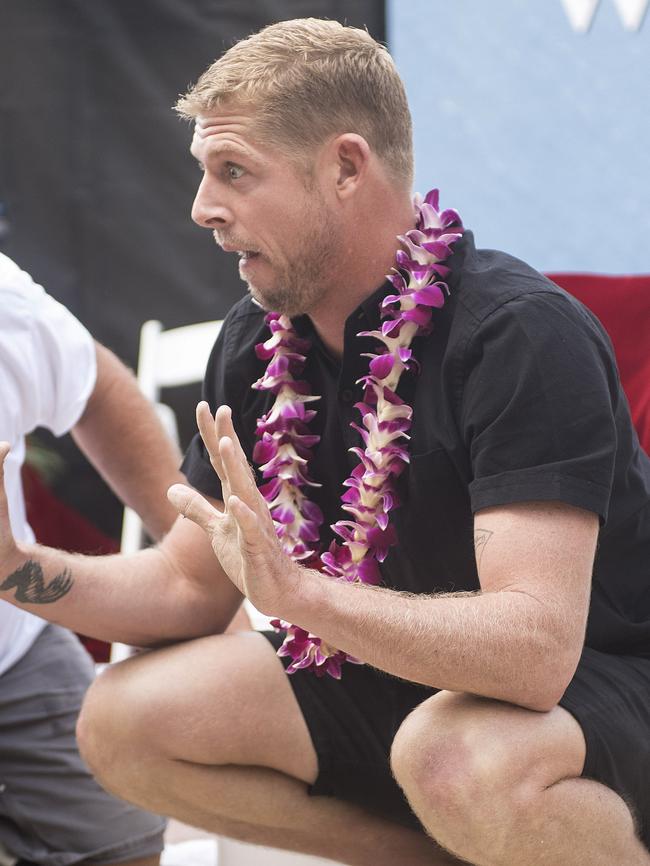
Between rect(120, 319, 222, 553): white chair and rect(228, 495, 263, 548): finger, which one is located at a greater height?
rect(228, 495, 263, 548): finger

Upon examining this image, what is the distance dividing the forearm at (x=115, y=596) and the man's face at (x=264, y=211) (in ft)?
1.59

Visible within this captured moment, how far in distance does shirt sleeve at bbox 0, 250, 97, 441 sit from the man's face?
1.55 ft

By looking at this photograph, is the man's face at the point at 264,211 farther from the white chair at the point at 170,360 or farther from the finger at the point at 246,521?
the white chair at the point at 170,360

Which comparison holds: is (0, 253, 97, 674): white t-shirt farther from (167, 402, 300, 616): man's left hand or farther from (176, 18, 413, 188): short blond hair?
(167, 402, 300, 616): man's left hand

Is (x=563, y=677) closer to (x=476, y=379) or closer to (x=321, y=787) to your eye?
(x=476, y=379)

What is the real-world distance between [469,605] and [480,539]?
0.35 ft

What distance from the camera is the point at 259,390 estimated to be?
1976 mm

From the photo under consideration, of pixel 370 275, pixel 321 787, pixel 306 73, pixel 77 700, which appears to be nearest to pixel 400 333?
pixel 370 275

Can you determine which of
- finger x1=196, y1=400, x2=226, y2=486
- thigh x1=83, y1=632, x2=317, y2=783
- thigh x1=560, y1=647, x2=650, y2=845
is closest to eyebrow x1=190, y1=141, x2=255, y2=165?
finger x1=196, y1=400, x2=226, y2=486

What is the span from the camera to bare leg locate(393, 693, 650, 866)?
1.52 metres

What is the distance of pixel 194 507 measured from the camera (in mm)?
1569

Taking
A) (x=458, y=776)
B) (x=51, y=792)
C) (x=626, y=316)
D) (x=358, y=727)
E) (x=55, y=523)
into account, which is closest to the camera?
(x=458, y=776)

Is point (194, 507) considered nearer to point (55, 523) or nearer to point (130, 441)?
point (130, 441)

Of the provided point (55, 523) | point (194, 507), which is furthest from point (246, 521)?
point (55, 523)
